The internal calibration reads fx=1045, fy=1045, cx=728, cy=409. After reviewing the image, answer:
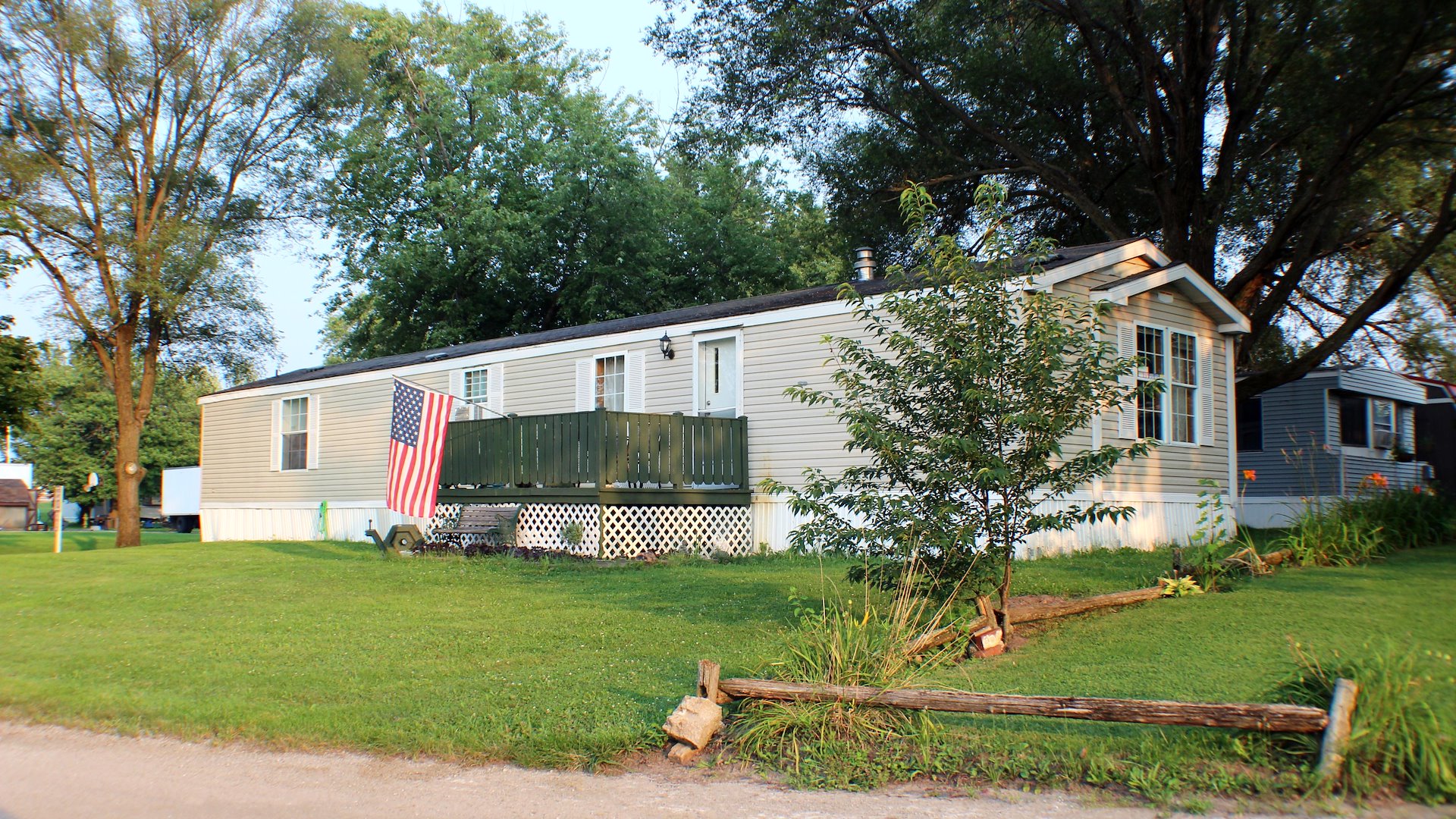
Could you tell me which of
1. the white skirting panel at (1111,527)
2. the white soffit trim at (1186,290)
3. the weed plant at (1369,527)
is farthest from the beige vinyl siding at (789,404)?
the weed plant at (1369,527)

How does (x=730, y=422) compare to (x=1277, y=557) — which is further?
(x=730, y=422)

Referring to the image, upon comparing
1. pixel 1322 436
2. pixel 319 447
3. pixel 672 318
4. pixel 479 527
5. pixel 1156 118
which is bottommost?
pixel 479 527

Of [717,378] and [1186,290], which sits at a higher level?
[1186,290]

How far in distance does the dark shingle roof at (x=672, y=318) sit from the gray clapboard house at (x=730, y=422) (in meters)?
0.07

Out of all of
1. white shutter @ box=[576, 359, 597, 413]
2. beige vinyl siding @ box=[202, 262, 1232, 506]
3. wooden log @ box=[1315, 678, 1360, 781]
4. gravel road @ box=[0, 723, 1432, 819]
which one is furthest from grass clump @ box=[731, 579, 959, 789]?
white shutter @ box=[576, 359, 597, 413]

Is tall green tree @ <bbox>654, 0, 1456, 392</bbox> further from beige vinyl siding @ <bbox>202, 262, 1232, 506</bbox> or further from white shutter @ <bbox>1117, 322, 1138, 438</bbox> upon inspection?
white shutter @ <bbox>1117, 322, 1138, 438</bbox>

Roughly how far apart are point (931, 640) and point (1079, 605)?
2109 mm

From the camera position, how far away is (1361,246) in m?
21.0

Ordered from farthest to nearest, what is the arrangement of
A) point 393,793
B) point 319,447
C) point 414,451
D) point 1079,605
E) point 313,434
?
point 313,434 → point 319,447 → point 414,451 → point 1079,605 → point 393,793

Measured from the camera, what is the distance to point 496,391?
1891 centimetres

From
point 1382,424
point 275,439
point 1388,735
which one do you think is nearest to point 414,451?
point 275,439

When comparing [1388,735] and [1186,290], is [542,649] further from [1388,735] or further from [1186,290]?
[1186,290]

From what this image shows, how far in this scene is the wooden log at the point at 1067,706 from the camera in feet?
15.0

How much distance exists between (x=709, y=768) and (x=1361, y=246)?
68.9 feet
